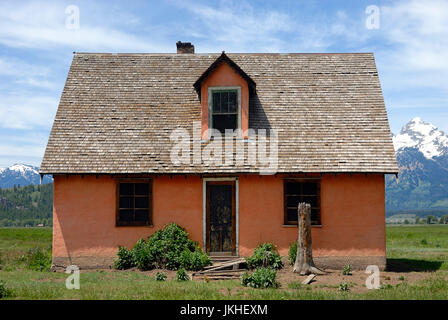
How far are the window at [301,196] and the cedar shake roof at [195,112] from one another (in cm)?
68

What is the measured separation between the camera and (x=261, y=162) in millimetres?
17328

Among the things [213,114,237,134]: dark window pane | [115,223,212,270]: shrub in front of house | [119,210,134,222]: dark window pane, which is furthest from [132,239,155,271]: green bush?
[213,114,237,134]: dark window pane

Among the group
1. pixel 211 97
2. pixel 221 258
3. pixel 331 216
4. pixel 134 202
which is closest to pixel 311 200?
pixel 331 216

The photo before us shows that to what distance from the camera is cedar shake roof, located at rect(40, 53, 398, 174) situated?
56.9 ft

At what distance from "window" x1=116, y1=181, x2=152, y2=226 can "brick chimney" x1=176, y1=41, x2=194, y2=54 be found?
7367 mm

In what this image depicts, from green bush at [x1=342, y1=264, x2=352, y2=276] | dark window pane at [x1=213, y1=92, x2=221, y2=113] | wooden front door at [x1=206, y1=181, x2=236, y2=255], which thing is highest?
dark window pane at [x1=213, y1=92, x2=221, y2=113]

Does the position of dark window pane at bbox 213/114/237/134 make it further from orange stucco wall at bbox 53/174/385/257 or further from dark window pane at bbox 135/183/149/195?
dark window pane at bbox 135/183/149/195

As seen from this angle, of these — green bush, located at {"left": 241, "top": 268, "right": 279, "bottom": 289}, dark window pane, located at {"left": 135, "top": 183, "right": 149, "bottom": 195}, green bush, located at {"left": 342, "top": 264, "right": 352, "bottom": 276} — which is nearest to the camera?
green bush, located at {"left": 241, "top": 268, "right": 279, "bottom": 289}

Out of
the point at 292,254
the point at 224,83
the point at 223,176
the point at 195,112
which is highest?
the point at 224,83

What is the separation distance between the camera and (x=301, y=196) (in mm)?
17406

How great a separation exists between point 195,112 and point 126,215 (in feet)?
15.4

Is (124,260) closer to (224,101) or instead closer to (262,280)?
(262,280)
